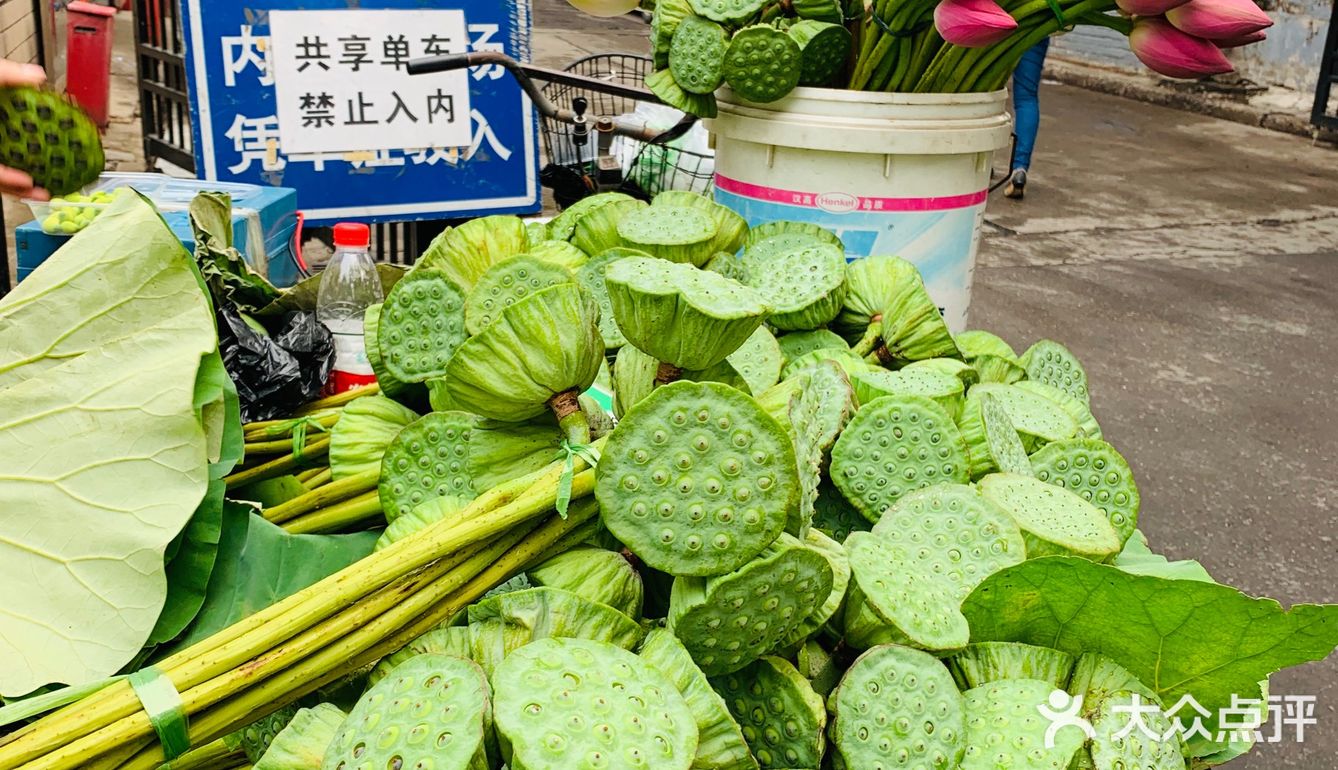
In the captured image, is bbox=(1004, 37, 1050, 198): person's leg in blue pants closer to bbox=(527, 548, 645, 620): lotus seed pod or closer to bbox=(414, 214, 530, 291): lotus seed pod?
bbox=(414, 214, 530, 291): lotus seed pod

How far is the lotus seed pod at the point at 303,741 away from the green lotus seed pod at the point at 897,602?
50 cm

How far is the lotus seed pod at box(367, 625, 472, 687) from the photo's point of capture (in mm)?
994

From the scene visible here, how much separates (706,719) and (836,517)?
0.49 meters

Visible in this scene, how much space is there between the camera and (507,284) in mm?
1401

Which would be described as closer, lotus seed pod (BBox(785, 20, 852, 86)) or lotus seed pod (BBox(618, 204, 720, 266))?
lotus seed pod (BBox(618, 204, 720, 266))

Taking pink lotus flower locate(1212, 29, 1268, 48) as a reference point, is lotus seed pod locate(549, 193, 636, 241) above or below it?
below

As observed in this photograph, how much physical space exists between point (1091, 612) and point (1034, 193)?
725cm

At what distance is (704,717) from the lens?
36.4 inches

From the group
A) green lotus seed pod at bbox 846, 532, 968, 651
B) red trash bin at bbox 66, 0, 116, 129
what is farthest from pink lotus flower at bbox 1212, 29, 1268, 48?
red trash bin at bbox 66, 0, 116, 129

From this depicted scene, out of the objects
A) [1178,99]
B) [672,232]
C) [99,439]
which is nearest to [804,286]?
[672,232]

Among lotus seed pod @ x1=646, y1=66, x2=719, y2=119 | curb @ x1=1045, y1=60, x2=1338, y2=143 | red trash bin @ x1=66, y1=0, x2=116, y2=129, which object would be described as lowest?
curb @ x1=1045, y1=60, x2=1338, y2=143

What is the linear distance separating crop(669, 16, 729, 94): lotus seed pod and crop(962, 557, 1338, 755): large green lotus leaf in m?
1.44

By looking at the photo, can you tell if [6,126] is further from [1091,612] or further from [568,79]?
[568,79]

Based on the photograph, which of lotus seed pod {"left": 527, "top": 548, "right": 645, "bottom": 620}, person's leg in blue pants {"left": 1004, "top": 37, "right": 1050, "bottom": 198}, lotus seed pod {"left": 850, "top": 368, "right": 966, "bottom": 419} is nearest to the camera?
lotus seed pod {"left": 527, "top": 548, "right": 645, "bottom": 620}
